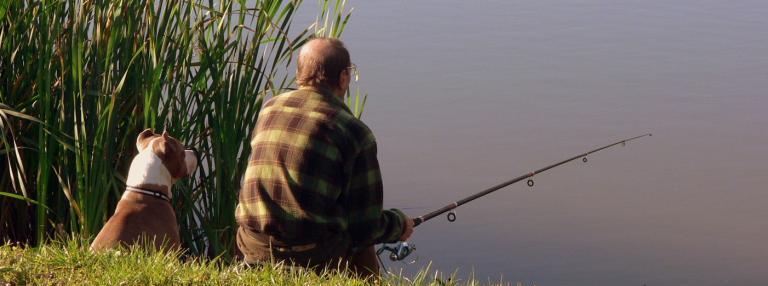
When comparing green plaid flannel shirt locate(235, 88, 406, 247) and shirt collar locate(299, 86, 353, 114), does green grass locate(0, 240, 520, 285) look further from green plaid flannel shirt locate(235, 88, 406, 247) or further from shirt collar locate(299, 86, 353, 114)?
shirt collar locate(299, 86, 353, 114)

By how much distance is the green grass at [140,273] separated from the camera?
3.94m

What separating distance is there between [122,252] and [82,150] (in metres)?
0.90

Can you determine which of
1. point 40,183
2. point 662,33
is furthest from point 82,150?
point 662,33

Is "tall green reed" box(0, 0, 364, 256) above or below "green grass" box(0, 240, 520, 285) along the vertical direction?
above

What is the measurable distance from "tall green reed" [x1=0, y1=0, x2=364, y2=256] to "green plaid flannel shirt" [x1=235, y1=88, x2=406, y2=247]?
0.99 m

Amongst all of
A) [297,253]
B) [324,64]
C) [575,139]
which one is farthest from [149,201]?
[575,139]

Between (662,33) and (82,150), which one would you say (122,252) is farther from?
(662,33)

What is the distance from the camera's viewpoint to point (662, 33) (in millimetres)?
13289

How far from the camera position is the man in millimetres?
4129

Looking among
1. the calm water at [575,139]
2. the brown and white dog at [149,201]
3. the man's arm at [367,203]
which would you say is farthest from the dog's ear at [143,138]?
the calm water at [575,139]

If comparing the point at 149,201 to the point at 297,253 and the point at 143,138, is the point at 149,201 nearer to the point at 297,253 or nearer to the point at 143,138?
the point at 143,138

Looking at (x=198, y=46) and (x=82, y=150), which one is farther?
(x=198, y=46)

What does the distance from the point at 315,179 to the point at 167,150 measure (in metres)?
0.74

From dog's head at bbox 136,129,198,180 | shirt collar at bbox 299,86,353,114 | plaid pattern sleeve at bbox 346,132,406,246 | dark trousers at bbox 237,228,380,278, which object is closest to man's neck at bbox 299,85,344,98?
shirt collar at bbox 299,86,353,114
